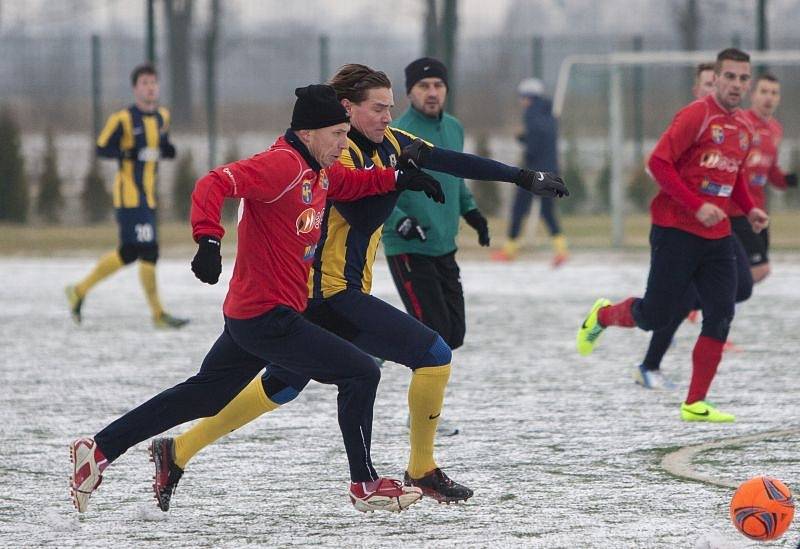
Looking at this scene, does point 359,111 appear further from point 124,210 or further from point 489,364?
point 124,210

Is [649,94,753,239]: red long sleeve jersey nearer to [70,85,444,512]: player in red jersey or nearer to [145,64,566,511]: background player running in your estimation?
[145,64,566,511]: background player running

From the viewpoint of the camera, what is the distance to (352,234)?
20.7 feet

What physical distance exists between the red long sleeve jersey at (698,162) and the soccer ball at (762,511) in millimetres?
2770

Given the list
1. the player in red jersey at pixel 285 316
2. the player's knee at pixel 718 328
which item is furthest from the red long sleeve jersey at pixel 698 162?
the player in red jersey at pixel 285 316

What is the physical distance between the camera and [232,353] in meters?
5.96

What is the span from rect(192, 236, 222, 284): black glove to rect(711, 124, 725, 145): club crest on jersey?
3.65 m

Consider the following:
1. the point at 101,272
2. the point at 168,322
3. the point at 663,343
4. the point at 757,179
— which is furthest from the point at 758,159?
the point at 101,272

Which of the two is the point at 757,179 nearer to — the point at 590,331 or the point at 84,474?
the point at 590,331

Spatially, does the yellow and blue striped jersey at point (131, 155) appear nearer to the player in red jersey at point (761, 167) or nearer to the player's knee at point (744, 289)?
the player in red jersey at point (761, 167)

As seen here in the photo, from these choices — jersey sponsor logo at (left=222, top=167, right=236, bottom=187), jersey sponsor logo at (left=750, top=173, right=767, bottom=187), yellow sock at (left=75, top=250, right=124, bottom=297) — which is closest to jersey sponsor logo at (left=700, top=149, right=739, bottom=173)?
jersey sponsor logo at (left=750, top=173, right=767, bottom=187)

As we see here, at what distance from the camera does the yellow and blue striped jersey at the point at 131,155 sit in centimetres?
1230

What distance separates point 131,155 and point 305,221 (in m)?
6.87

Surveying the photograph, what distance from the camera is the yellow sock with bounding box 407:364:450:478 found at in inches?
245

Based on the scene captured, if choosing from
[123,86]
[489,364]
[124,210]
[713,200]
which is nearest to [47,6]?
[123,86]
